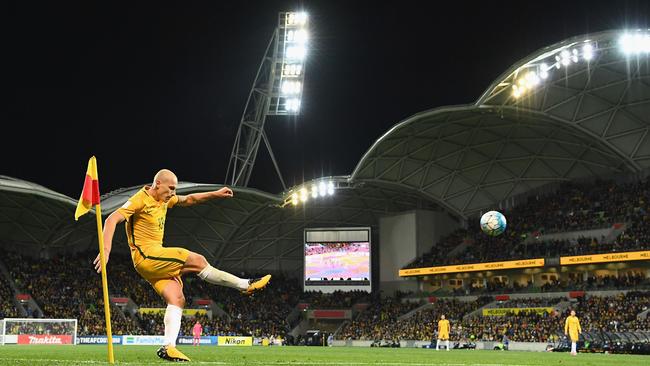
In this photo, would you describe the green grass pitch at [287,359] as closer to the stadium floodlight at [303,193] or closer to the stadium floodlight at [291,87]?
the stadium floodlight at [291,87]

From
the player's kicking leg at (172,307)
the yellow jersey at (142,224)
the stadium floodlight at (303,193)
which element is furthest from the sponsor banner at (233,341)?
the yellow jersey at (142,224)

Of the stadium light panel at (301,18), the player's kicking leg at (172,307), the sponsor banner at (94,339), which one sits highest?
the stadium light panel at (301,18)

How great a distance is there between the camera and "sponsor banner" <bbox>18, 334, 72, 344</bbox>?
1701 inches

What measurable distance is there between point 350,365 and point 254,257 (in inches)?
2475

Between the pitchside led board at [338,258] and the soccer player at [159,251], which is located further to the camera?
the pitchside led board at [338,258]

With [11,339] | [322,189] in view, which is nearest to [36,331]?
[11,339]

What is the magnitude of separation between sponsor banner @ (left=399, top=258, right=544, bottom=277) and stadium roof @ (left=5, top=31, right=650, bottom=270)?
6802 millimetres

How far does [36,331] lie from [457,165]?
3434cm

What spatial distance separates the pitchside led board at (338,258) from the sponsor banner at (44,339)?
79.5ft

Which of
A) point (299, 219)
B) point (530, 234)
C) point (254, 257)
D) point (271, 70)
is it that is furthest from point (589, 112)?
point (254, 257)

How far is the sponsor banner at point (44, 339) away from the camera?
43197 millimetres

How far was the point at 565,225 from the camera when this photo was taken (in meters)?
54.0

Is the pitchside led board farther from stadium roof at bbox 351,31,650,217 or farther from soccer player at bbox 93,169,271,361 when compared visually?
soccer player at bbox 93,169,271,361

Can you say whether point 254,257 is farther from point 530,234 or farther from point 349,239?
point 530,234
